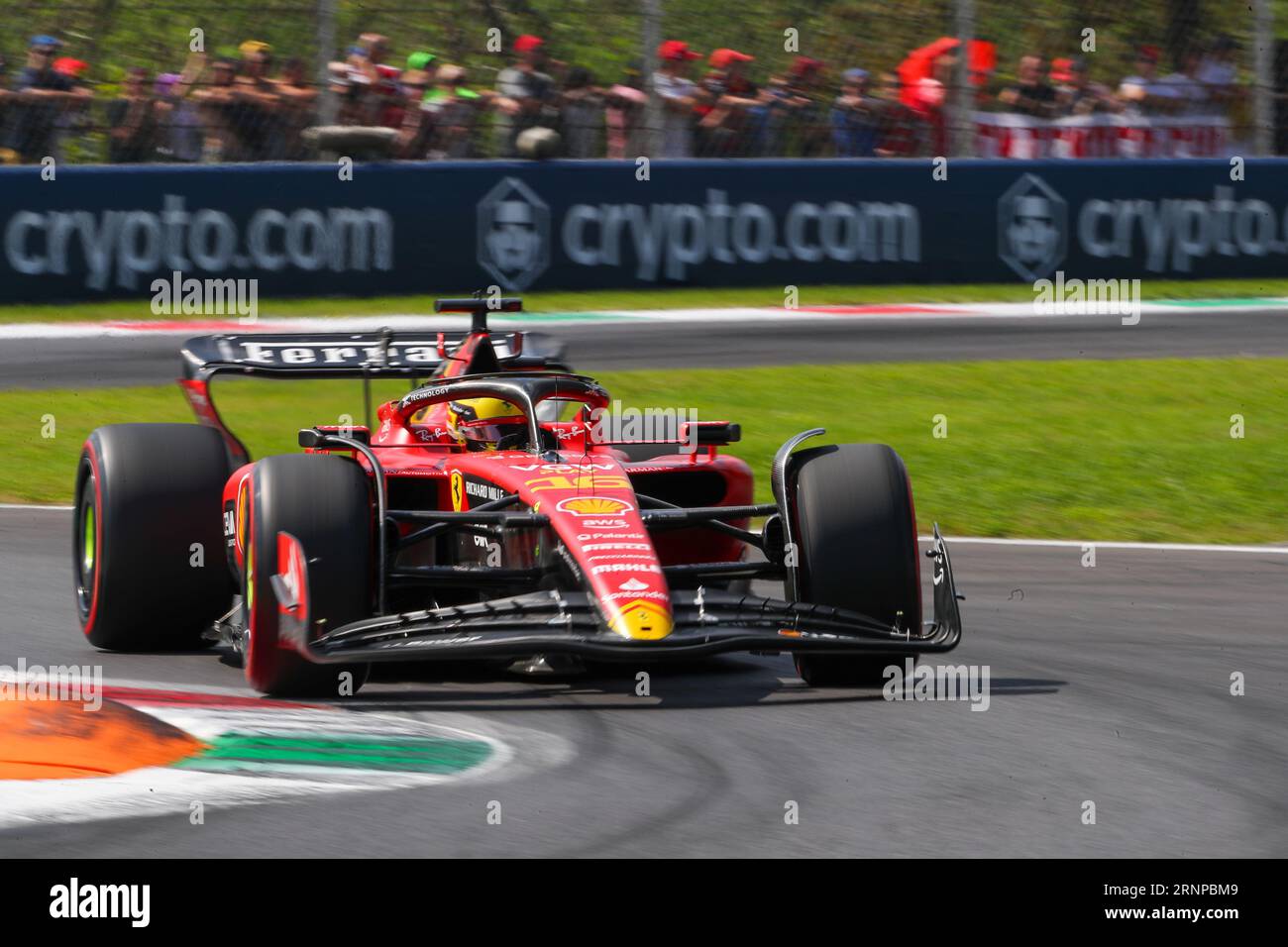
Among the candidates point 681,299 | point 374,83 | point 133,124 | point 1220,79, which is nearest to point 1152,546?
point 681,299

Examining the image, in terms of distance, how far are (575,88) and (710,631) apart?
13434 mm

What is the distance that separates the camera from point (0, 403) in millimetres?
14688

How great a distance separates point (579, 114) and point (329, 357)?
1094 cm

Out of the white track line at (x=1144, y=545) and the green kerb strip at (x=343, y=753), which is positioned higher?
the green kerb strip at (x=343, y=753)

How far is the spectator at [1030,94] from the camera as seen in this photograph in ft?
66.3

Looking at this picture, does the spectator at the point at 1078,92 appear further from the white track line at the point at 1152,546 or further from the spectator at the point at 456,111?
the white track line at the point at 1152,546

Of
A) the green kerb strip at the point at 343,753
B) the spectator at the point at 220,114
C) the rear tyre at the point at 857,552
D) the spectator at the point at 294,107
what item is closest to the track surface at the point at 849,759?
the rear tyre at the point at 857,552

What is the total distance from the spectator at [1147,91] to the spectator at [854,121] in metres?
2.65

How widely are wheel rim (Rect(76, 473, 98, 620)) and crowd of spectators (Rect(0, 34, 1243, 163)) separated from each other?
10560 mm

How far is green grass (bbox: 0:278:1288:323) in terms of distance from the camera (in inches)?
690

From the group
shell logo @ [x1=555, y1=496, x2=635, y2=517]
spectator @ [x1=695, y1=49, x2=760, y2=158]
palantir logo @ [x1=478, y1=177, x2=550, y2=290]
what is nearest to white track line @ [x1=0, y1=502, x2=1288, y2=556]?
shell logo @ [x1=555, y1=496, x2=635, y2=517]

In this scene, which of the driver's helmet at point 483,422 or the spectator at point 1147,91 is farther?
the spectator at point 1147,91

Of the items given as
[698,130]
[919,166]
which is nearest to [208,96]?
[698,130]

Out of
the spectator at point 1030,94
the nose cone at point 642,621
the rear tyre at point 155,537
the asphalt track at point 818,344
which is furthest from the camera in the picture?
the spectator at point 1030,94
